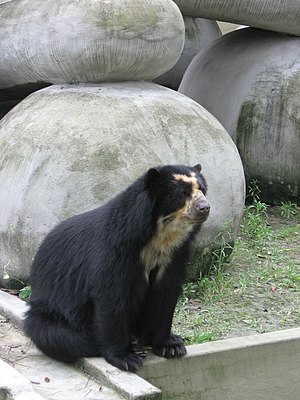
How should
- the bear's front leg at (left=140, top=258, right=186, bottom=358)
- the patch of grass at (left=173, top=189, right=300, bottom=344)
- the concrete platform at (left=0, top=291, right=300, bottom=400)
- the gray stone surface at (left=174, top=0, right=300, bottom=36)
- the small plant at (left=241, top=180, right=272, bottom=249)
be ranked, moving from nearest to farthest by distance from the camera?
the concrete platform at (left=0, top=291, right=300, bottom=400) → the bear's front leg at (left=140, top=258, right=186, bottom=358) → the patch of grass at (left=173, top=189, right=300, bottom=344) → the small plant at (left=241, top=180, right=272, bottom=249) → the gray stone surface at (left=174, top=0, right=300, bottom=36)

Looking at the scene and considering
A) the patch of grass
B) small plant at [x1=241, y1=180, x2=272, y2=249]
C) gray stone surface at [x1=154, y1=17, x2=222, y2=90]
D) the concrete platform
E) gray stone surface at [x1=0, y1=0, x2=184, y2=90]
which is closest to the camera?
the concrete platform

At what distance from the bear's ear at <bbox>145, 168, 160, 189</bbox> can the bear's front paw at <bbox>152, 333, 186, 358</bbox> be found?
976 millimetres

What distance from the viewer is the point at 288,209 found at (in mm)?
8719

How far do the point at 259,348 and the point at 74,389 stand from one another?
4.14ft

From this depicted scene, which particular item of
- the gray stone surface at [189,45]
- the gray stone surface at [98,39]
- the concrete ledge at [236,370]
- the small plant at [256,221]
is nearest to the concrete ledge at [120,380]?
the concrete ledge at [236,370]

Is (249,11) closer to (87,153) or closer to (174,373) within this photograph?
(87,153)

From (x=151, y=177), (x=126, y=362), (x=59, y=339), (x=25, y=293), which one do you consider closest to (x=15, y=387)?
(x=59, y=339)

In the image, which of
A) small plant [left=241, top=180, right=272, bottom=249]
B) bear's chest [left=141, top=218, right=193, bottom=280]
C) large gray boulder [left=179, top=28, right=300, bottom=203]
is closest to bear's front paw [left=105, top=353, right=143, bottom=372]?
bear's chest [left=141, top=218, right=193, bottom=280]

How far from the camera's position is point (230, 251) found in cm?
689

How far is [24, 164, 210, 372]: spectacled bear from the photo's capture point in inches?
187

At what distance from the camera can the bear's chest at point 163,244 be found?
15.8 feet

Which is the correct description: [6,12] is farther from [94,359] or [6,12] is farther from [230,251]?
[94,359]

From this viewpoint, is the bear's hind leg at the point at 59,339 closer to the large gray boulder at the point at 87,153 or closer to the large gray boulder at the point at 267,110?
the large gray boulder at the point at 87,153

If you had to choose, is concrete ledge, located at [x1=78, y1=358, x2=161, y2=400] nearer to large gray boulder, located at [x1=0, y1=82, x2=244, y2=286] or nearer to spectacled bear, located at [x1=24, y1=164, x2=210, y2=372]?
spectacled bear, located at [x1=24, y1=164, x2=210, y2=372]
